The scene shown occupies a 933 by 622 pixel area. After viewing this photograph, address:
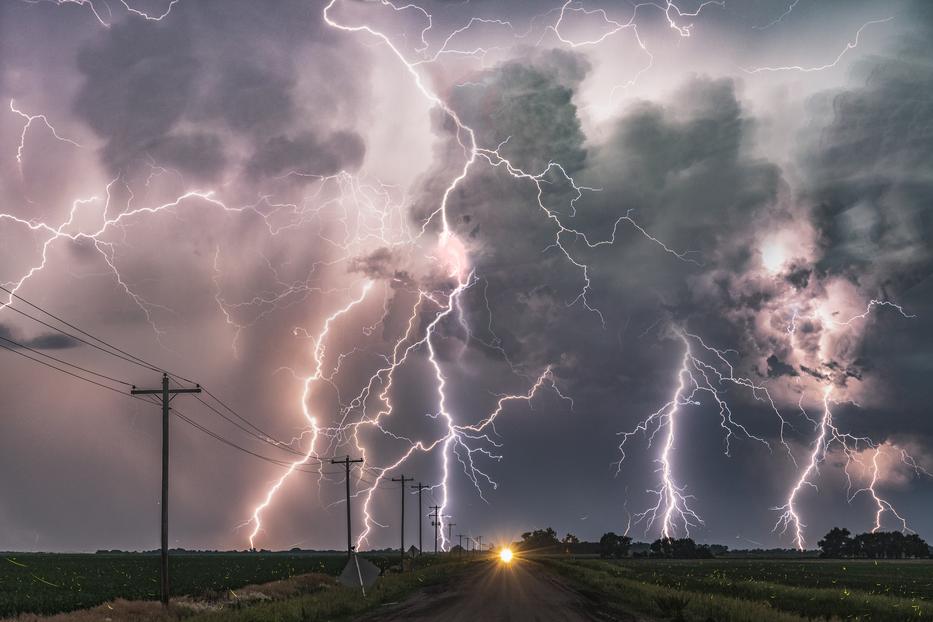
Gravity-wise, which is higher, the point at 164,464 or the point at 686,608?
the point at 164,464

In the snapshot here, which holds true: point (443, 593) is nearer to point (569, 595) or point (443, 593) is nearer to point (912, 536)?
point (569, 595)

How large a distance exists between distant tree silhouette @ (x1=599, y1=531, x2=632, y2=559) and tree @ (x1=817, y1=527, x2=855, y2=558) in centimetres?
3400

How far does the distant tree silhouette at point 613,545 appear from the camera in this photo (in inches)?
5723

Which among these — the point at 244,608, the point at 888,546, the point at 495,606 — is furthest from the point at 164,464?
the point at 888,546

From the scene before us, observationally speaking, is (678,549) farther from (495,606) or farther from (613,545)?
(495,606)

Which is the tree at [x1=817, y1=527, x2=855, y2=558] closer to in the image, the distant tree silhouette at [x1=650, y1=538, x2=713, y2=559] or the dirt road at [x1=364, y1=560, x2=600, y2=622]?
the distant tree silhouette at [x1=650, y1=538, x2=713, y2=559]

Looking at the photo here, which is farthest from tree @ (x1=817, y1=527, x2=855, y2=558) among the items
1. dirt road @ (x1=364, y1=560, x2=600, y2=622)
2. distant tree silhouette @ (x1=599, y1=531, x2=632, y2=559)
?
dirt road @ (x1=364, y1=560, x2=600, y2=622)

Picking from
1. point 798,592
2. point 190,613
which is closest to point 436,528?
point 798,592

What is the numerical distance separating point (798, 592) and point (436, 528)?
252ft

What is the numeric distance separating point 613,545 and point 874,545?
44997 millimetres

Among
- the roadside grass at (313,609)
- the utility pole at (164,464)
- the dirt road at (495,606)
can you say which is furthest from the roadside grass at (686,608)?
the utility pole at (164,464)

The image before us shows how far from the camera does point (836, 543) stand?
131625 millimetres

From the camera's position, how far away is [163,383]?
24609mm

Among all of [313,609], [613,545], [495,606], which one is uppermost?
[313,609]
